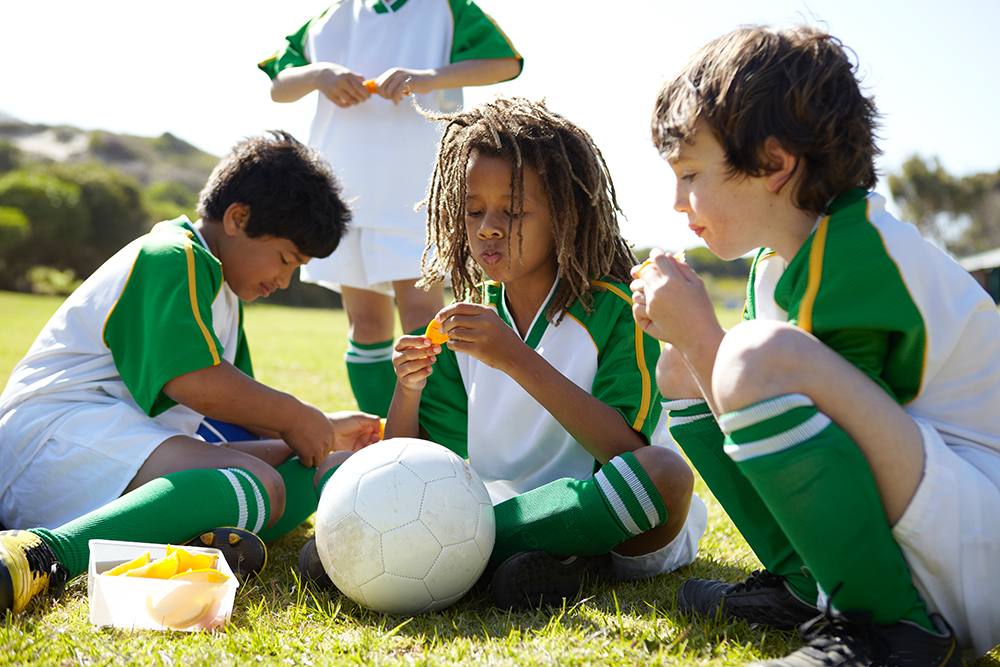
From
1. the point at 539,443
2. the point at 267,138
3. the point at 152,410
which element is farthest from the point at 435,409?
the point at 267,138

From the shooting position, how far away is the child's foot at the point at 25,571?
5.57 ft

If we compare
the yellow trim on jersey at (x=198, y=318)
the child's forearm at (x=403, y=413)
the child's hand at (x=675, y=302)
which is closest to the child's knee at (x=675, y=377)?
the child's hand at (x=675, y=302)

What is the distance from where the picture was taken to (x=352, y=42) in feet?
11.5

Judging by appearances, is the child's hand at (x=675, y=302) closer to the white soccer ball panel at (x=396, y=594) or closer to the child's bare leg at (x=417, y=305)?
the white soccer ball panel at (x=396, y=594)

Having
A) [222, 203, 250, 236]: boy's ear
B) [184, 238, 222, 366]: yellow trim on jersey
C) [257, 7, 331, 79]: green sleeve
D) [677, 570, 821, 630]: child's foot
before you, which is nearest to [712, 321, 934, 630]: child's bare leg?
[677, 570, 821, 630]: child's foot

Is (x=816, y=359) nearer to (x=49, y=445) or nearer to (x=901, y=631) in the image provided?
(x=901, y=631)

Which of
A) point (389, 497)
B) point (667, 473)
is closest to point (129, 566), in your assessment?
point (389, 497)

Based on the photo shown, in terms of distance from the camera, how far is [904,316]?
138 cm

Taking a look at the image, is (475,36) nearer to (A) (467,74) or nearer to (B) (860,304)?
(A) (467,74)

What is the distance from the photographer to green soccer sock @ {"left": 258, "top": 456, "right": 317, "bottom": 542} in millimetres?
2529

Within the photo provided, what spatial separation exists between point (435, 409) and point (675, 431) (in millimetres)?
1044

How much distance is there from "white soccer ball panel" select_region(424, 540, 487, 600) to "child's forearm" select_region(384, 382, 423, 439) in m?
0.69

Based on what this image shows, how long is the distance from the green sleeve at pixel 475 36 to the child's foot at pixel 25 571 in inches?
101

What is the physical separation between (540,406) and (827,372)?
1.16m
